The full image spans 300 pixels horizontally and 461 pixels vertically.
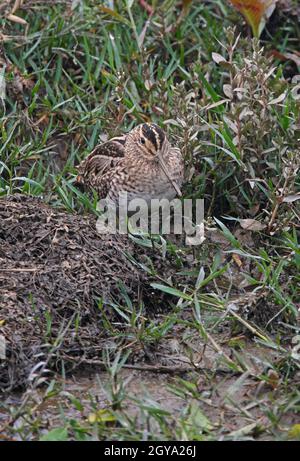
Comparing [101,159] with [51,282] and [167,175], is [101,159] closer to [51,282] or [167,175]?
[167,175]

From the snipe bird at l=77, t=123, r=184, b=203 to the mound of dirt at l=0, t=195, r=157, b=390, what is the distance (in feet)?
1.65

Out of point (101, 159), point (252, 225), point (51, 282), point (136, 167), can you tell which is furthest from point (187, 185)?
point (51, 282)

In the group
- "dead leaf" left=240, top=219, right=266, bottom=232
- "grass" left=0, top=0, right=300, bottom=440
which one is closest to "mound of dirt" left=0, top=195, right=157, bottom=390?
"grass" left=0, top=0, right=300, bottom=440

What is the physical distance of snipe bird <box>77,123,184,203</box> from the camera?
6641 mm

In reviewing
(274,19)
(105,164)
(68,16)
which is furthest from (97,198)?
(274,19)

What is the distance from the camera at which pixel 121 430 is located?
184 inches

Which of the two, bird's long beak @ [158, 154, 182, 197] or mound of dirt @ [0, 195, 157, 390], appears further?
bird's long beak @ [158, 154, 182, 197]

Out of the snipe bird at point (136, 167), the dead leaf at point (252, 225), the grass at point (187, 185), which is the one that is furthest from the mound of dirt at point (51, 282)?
the dead leaf at point (252, 225)

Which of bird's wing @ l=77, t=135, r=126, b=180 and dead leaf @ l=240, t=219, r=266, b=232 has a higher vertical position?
bird's wing @ l=77, t=135, r=126, b=180

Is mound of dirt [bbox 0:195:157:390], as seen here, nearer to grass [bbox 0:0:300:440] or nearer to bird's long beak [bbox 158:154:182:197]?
grass [bbox 0:0:300:440]

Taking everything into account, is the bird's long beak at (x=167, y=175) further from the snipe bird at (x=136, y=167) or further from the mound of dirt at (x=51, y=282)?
the mound of dirt at (x=51, y=282)

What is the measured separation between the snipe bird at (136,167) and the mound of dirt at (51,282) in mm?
504

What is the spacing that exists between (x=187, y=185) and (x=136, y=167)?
34cm

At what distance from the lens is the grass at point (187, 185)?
4.88 m
